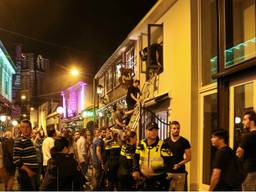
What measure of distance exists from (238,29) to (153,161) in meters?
4.01

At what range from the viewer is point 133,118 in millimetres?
19000

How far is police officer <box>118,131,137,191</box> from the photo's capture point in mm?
10875

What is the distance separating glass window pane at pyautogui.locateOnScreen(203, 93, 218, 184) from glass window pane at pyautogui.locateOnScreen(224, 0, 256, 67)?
4.29 ft

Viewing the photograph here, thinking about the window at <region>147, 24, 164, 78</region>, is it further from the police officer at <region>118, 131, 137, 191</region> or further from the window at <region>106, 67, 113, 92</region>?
the window at <region>106, 67, 113, 92</region>

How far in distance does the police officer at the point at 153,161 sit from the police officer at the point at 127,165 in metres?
2.00

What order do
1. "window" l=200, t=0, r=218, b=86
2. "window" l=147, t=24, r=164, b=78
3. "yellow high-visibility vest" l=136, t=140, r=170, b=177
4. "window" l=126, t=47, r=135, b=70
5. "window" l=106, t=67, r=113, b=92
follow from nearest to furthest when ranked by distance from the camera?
"yellow high-visibility vest" l=136, t=140, r=170, b=177
"window" l=200, t=0, r=218, b=86
"window" l=147, t=24, r=164, b=78
"window" l=126, t=47, r=135, b=70
"window" l=106, t=67, r=113, b=92

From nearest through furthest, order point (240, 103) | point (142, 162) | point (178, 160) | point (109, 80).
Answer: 1. point (142, 162)
2. point (178, 160)
3. point (240, 103)
4. point (109, 80)

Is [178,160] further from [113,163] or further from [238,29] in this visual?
[113,163]

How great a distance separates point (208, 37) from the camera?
12586mm

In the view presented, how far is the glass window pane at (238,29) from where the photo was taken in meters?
10.4

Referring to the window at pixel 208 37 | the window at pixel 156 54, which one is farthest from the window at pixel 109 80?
the window at pixel 208 37

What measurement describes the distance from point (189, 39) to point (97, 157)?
5.10 metres

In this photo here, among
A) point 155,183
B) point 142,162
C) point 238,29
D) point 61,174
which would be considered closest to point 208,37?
point 238,29

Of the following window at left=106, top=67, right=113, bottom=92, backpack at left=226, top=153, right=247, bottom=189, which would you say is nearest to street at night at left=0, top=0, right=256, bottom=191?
backpack at left=226, top=153, right=247, bottom=189
